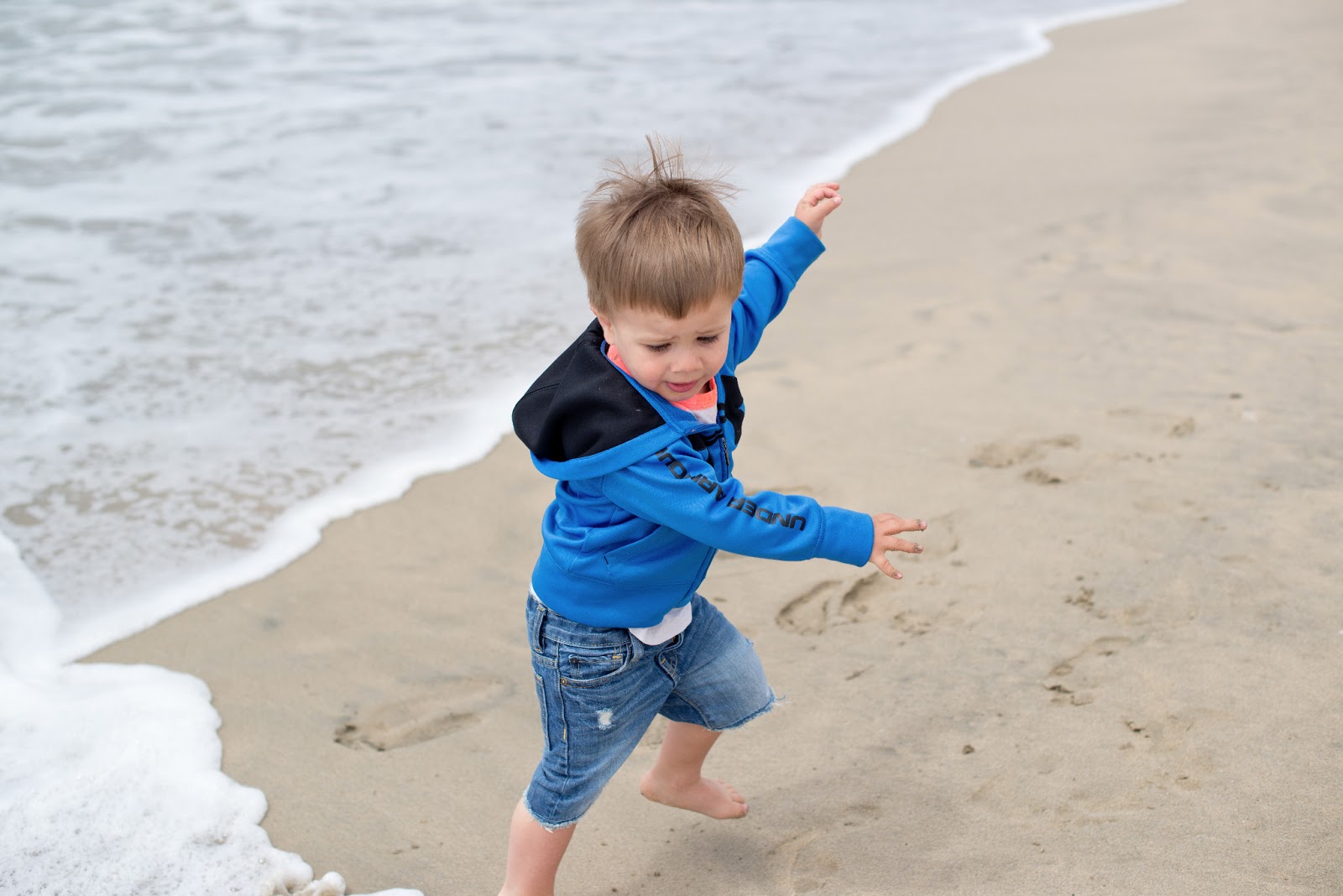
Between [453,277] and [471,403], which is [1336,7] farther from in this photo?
[471,403]

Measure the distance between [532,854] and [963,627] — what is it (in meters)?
1.29

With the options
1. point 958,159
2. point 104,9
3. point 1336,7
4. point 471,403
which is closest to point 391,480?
point 471,403

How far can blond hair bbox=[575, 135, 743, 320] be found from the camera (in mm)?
1921

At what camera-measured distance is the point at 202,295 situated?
5.68m

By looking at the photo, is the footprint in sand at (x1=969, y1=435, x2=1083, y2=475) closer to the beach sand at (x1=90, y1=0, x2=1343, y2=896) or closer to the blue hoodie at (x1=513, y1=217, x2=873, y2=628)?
the beach sand at (x1=90, y1=0, x2=1343, y2=896)

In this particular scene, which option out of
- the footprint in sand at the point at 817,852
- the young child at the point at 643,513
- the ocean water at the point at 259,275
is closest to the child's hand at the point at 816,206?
the young child at the point at 643,513

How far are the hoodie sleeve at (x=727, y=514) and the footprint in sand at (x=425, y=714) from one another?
1.13 metres

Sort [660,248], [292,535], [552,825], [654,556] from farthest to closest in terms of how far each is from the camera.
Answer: [292,535] < [552,825] < [654,556] < [660,248]

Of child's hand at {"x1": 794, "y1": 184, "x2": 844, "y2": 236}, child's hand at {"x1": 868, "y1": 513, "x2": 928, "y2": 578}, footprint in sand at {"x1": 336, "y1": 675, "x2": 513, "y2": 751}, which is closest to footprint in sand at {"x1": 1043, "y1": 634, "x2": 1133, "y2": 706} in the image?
child's hand at {"x1": 868, "y1": 513, "x2": 928, "y2": 578}

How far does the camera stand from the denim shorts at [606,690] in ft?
7.01

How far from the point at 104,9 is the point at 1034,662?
14.3 metres

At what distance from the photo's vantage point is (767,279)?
244 cm

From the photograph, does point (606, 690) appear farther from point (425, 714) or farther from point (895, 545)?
point (425, 714)

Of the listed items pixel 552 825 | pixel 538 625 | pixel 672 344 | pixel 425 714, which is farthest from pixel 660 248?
pixel 425 714
